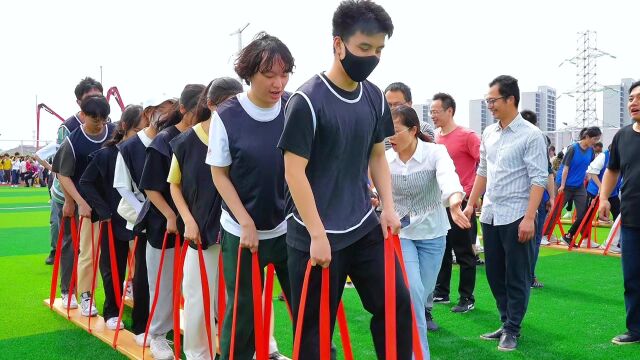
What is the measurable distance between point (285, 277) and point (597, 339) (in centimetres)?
272

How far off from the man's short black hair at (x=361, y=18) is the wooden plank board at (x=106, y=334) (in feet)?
8.76

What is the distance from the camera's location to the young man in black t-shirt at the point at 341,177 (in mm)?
2410

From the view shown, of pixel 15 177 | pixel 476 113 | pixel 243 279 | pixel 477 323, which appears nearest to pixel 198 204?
pixel 243 279

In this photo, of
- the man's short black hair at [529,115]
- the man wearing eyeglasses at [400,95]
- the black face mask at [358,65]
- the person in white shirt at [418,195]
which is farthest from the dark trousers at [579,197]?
the black face mask at [358,65]

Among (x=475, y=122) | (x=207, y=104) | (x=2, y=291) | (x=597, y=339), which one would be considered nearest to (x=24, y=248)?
(x=2, y=291)

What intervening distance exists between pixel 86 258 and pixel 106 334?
0.89 m

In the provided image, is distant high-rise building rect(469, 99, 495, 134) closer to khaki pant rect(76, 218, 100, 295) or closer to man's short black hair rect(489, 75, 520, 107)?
man's short black hair rect(489, 75, 520, 107)

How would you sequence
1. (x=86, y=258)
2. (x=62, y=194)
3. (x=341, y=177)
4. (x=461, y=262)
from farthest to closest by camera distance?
(x=62, y=194), (x=461, y=262), (x=86, y=258), (x=341, y=177)

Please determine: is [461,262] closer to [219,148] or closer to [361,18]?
[219,148]

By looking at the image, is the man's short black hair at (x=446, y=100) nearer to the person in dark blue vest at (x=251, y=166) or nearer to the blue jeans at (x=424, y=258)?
the blue jeans at (x=424, y=258)

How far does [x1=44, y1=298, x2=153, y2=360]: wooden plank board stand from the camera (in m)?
4.20

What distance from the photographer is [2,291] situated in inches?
255

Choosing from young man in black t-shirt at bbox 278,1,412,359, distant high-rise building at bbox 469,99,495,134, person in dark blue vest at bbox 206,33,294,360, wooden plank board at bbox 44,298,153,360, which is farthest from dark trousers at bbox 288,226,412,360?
distant high-rise building at bbox 469,99,495,134

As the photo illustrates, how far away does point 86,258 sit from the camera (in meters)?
5.29
